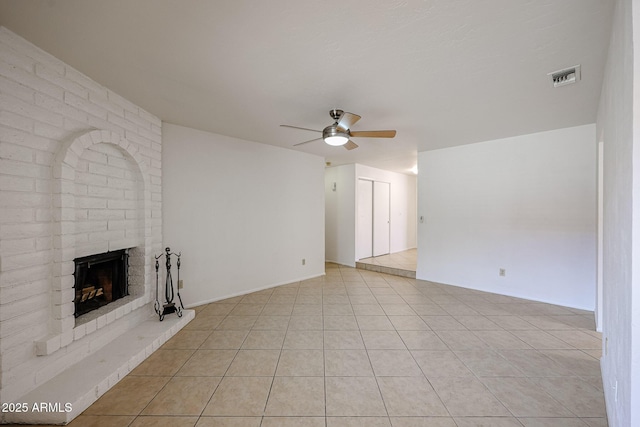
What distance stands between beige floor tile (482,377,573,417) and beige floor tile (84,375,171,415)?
2586 millimetres

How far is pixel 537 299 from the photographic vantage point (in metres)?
3.64

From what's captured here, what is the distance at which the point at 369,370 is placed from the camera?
6.84 ft

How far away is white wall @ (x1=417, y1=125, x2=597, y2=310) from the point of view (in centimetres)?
334

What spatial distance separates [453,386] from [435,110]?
2.72m

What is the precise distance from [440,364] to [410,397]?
0.56m

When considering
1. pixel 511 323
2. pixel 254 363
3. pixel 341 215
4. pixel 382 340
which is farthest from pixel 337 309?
pixel 341 215

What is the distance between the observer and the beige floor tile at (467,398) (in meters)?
1.65

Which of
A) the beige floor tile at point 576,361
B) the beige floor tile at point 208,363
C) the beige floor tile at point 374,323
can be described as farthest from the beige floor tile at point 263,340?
the beige floor tile at point 576,361

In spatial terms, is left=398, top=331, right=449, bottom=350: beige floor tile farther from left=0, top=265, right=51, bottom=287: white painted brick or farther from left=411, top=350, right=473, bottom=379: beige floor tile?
left=0, top=265, right=51, bottom=287: white painted brick

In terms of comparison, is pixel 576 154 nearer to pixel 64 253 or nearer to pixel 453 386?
pixel 453 386

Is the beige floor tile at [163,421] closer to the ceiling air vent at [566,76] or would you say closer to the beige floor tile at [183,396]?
the beige floor tile at [183,396]

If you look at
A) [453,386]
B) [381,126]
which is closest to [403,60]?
[381,126]

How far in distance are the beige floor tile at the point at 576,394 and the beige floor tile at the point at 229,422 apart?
7.09 ft

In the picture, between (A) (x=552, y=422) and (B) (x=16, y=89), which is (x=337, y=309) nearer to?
(A) (x=552, y=422)
